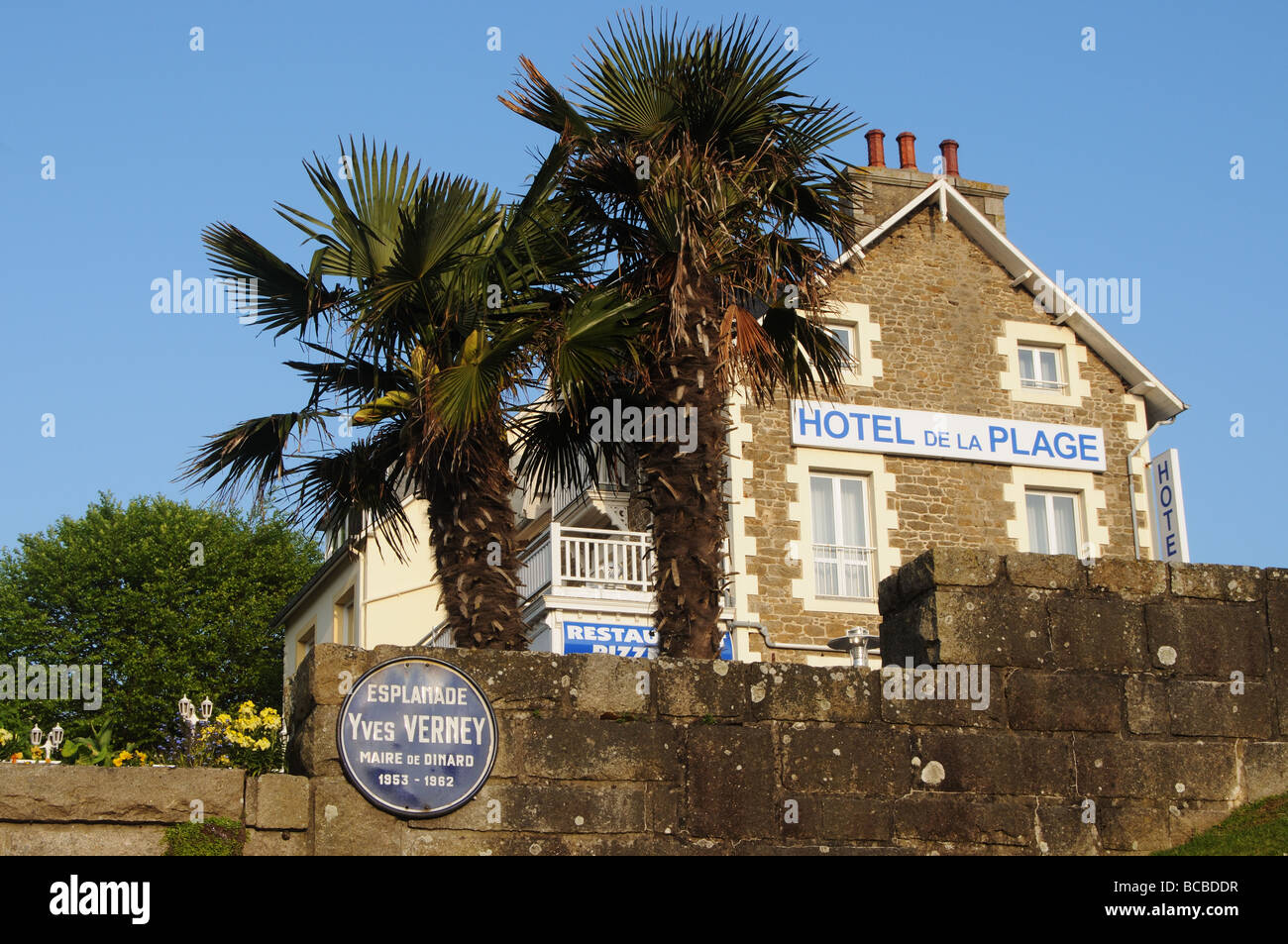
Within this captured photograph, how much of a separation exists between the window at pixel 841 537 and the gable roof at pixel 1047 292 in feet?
13.0

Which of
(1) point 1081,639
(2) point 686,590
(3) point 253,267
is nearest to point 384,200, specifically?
(3) point 253,267

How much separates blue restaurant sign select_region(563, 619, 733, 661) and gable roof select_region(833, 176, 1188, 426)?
719 centimetres

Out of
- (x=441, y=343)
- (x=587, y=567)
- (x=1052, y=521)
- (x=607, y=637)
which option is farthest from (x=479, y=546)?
(x=1052, y=521)

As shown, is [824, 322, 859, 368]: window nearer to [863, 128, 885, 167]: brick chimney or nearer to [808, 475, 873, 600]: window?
[808, 475, 873, 600]: window

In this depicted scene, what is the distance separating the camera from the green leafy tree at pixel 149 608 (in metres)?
34.1

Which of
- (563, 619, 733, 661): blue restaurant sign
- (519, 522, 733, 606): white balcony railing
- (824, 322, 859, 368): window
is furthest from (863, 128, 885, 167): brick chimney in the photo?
(563, 619, 733, 661): blue restaurant sign

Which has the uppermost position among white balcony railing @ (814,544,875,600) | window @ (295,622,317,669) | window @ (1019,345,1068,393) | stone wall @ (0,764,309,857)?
window @ (1019,345,1068,393)

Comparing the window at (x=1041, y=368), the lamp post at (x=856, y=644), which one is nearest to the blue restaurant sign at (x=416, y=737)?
the lamp post at (x=856, y=644)

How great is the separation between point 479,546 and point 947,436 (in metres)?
11.6

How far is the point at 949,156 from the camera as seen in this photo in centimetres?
2302

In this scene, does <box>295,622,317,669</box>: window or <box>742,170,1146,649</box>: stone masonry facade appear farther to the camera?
<box>295,622,317,669</box>: window

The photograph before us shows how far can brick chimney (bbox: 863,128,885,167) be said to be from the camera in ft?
Result: 74.0

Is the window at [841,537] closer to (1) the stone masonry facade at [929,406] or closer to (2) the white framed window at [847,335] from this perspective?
(1) the stone masonry facade at [929,406]
